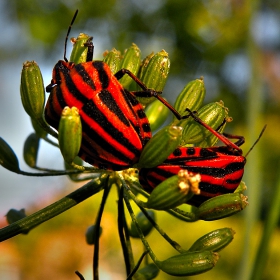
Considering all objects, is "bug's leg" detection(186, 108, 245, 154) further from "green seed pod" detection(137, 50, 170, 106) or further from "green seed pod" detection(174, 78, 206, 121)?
"green seed pod" detection(137, 50, 170, 106)

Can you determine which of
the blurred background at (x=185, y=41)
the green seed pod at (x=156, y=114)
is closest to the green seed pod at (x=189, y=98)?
the green seed pod at (x=156, y=114)

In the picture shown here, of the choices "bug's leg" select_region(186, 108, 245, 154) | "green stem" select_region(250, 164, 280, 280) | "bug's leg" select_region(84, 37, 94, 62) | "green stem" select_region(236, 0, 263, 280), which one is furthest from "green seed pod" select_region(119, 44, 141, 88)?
"green stem" select_region(236, 0, 263, 280)

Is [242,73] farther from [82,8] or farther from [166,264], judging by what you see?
[166,264]

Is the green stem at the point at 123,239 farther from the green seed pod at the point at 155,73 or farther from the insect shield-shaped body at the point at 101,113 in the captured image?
the green seed pod at the point at 155,73

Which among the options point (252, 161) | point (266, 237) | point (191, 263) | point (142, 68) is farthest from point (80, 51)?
point (252, 161)

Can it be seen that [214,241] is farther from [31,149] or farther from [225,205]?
[31,149]

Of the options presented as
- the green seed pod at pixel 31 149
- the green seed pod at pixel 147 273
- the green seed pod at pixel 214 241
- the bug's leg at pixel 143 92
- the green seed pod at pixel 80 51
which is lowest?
the green seed pod at pixel 147 273
